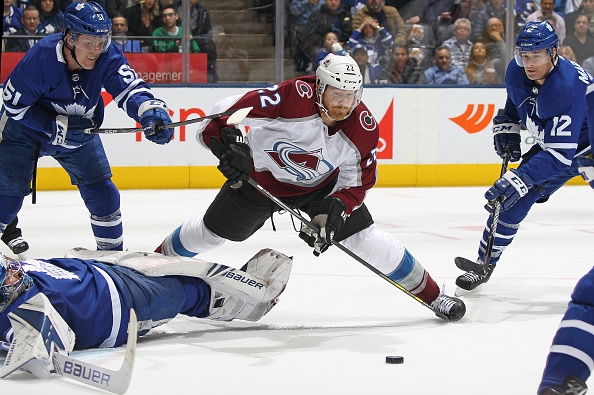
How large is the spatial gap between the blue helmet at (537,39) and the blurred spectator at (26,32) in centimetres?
504

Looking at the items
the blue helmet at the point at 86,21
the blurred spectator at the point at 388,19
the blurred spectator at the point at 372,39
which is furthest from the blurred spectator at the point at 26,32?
the blue helmet at the point at 86,21

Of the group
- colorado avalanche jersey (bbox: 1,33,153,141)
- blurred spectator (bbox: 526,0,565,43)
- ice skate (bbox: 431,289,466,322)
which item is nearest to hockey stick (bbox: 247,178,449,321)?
ice skate (bbox: 431,289,466,322)

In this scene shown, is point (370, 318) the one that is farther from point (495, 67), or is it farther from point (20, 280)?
point (495, 67)

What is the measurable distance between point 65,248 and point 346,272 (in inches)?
70.6

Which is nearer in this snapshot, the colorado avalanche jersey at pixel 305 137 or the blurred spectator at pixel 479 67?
the colorado avalanche jersey at pixel 305 137

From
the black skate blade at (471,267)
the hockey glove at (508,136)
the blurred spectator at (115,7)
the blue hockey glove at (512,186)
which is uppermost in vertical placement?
the blurred spectator at (115,7)

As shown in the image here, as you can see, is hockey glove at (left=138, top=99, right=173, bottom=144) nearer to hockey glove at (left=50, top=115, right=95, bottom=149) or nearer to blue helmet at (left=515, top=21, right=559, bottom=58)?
hockey glove at (left=50, top=115, right=95, bottom=149)

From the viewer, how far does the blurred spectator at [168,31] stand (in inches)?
303

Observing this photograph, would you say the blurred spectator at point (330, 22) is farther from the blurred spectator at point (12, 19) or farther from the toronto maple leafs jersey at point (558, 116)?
the toronto maple leafs jersey at point (558, 116)

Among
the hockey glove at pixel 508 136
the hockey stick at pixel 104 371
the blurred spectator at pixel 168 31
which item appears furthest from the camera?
the blurred spectator at pixel 168 31

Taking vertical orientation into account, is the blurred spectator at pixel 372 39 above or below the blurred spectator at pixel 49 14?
below

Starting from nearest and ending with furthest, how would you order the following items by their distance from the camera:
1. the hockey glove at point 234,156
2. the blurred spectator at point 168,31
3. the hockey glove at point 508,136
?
1. the hockey glove at point 234,156
2. the hockey glove at point 508,136
3. the blurred spectator at point 168,31

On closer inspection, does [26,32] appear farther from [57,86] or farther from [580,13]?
[580,13]

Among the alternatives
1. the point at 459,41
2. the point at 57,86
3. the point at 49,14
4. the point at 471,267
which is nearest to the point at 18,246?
the point at 57,86
